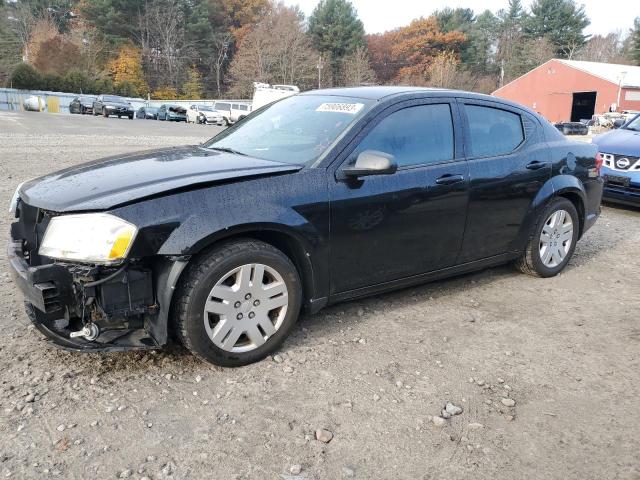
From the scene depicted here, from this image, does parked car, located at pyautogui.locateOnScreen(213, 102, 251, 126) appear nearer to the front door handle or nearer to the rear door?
the rear door

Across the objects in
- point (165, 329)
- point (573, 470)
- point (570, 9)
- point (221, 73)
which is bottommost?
point (573, 470)

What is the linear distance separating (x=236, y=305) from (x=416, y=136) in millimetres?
1814

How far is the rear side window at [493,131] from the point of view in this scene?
14.2ft

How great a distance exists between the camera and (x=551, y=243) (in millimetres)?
5016

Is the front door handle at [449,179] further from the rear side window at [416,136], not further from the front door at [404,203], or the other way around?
the rear side window at [416,136]

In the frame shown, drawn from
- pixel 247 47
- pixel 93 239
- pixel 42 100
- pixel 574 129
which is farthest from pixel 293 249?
pixel 247 47

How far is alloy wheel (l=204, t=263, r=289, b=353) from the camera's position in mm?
3113

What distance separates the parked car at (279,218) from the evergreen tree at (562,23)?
87.2 m

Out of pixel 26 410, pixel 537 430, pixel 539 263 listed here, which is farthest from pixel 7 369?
pixel 539 263

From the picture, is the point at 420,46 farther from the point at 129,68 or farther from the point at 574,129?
the point at 574,129

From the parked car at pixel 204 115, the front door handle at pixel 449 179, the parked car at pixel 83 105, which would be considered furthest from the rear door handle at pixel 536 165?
the parked car at pixel 83 105

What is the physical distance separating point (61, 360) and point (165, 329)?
2.50ft

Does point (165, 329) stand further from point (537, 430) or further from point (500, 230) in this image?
point (500, 230)

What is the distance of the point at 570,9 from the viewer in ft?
263
